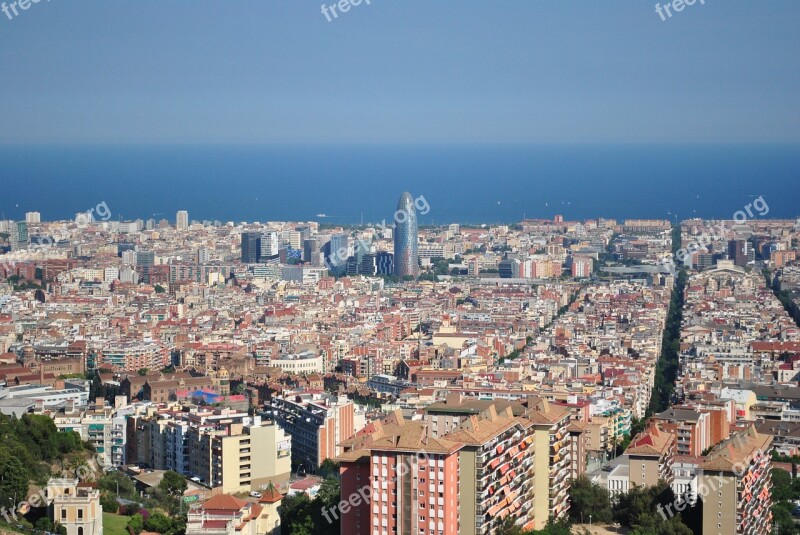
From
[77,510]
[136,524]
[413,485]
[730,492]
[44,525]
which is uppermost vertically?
[413,485]

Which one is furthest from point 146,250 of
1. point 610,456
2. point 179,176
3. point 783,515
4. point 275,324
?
point 179,176

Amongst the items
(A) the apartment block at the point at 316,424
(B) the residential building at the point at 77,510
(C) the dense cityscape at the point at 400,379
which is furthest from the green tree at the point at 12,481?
(A) the apartment block at the point at 316,424

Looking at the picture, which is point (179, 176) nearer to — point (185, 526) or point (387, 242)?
point (387, 242)

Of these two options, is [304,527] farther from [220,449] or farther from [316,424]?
[316,424]

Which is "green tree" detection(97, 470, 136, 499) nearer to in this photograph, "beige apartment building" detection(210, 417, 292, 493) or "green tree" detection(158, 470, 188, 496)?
"green tree" detection(158, 470, 188, 496)

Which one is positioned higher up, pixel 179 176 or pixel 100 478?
pixel 179 176

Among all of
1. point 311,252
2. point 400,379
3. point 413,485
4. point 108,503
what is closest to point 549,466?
point 413,485

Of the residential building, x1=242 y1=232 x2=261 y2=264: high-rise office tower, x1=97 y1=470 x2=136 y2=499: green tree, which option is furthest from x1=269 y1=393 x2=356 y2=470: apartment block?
x1=242 y1=232 x2=261 y2=264: high-rise office tower
